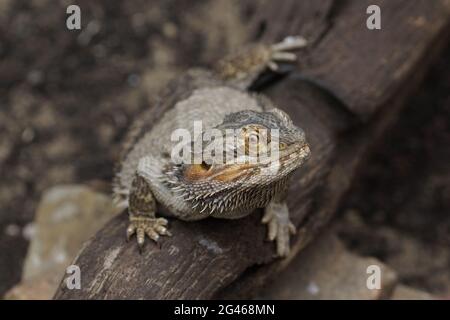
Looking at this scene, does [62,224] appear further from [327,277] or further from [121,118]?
[327,277]

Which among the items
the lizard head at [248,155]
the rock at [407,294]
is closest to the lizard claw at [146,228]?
the lizard head at [248,155]

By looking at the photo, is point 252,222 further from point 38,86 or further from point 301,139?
point 38,86

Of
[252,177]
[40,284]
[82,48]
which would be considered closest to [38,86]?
[82,48]

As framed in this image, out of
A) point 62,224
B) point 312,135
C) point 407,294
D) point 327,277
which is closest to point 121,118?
point 62,224

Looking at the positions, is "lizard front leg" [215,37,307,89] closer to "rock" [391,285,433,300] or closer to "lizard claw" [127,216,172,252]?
"lizard claw" [127,216,172,252]

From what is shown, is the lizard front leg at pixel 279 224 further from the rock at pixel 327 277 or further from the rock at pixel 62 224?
the rock at pixel 62 224

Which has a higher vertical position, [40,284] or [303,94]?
[303,94]

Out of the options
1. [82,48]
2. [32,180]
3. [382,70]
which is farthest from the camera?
[82,48]

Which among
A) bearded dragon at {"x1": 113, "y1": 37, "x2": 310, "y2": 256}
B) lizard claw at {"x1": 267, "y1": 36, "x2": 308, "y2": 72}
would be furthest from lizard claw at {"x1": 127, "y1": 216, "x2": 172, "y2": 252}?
lizard claw at {"x1": 267, "y1": 36, "x2": 308, "y2": 72}
